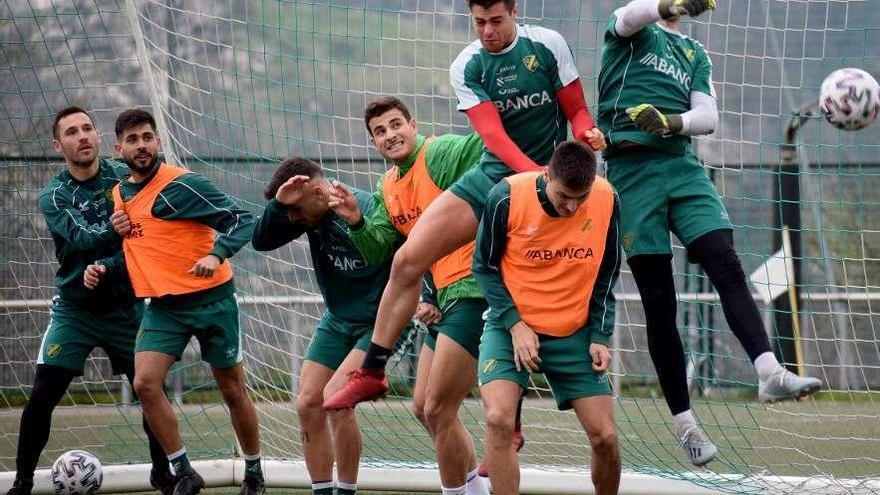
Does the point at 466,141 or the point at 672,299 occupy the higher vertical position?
the point at 466,141

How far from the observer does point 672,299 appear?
6.21m

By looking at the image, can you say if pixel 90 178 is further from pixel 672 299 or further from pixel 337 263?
pixel 672 299

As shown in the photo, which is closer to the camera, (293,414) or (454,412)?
(454,412)

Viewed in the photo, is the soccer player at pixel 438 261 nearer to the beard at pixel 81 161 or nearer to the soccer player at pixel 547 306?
the soccer player at pixel 547 306

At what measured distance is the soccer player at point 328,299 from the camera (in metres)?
6.73

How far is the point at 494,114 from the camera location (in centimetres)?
589

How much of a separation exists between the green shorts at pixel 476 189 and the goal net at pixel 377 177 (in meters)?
1.15

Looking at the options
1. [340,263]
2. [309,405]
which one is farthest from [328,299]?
[309,405]

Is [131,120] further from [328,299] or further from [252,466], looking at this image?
[252,466]

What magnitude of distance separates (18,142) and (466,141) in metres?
4.50

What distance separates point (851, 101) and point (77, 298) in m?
4.17

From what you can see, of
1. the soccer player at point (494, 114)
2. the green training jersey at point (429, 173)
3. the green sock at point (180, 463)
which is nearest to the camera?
the soccer player at point (494, 114)

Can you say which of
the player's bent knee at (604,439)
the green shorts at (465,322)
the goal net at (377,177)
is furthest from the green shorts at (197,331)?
the player's bent knee at (604,439)

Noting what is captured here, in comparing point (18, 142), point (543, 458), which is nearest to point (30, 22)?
point (18, 142)
